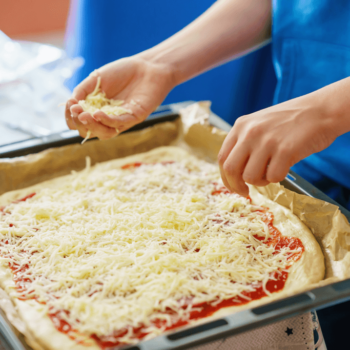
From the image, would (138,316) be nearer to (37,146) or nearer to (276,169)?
(276,169)

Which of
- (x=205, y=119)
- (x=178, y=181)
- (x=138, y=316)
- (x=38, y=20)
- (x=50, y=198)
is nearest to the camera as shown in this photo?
(x=138, y=316)

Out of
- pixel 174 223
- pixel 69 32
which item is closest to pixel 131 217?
pixel 174 223

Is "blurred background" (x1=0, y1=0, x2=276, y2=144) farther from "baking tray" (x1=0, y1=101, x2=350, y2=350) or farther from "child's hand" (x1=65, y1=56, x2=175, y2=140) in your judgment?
"baking tray" (x1=0, y1=101, x2=350, y2=350)

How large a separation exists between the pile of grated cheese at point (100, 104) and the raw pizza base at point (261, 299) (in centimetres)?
36

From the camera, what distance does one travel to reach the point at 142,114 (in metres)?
1.50

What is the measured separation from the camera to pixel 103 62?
2637 millimetres

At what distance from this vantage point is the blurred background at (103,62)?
226 cm

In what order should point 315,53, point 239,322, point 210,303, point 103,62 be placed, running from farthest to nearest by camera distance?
1. point 103,62
2. point 315,53
3. point 210,303
4. point 239,322

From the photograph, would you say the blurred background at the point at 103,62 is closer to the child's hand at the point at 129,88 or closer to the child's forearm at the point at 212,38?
the child's forearm at the point at 212,38

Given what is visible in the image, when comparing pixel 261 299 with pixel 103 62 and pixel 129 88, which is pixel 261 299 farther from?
pixel 103 62

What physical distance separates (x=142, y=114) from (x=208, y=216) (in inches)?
19.3

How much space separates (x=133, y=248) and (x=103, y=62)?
1854 millimetres

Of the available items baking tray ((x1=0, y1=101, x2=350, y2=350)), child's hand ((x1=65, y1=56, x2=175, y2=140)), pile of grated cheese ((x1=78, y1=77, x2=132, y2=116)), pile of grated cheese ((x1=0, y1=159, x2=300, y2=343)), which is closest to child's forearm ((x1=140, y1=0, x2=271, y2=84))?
child's hand ((x1=65, y1=56, x2=175, y2=140))

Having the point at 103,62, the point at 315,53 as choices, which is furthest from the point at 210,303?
the point at 103,62
